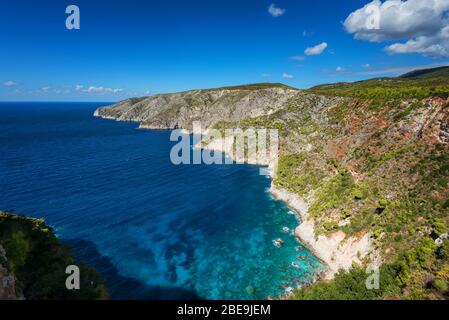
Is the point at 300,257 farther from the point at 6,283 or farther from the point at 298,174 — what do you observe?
the point at 6,283

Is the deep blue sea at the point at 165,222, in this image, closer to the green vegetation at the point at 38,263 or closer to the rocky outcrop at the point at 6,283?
the green vegetation at the point at 38,263

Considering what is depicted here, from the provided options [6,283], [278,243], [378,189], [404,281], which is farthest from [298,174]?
[6,283]

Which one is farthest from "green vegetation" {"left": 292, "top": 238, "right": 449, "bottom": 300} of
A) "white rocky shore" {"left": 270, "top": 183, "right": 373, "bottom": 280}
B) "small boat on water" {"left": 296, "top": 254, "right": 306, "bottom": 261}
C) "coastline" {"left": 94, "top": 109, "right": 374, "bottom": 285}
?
"small boat on water" {"left": 296, "top": 254, "right": 306, "bottom": 261}

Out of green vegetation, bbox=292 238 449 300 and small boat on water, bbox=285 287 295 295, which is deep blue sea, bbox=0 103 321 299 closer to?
small boat on water, bbox=285 287 295 295

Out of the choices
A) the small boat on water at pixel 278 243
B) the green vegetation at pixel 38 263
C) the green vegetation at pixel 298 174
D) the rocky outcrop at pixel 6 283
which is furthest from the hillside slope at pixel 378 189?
the rocky outcrop at pixel 6 283

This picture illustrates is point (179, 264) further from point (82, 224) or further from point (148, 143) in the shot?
point (148, 143)
